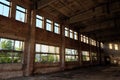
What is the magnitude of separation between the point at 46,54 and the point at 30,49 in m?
2.44

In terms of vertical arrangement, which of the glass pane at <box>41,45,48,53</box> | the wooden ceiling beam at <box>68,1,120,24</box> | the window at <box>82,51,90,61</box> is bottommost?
the window at <box>82,51,90,61</box>

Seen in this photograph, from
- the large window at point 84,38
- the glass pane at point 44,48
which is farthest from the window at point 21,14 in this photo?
the large window at point 84,38

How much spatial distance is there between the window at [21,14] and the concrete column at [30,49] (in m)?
0.72

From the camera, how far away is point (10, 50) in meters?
8.92

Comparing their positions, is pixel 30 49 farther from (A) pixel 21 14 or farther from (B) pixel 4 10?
(B) pixel 4 10

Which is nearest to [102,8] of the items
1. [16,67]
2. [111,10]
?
[111,10]

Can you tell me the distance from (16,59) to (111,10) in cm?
917

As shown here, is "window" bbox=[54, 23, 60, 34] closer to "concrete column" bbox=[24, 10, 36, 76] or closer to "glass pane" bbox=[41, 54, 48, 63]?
"glass pane" bbox=[41, 54, 48, 63]

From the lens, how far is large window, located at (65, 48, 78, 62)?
1533cm

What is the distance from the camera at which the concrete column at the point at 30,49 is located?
9820 mm

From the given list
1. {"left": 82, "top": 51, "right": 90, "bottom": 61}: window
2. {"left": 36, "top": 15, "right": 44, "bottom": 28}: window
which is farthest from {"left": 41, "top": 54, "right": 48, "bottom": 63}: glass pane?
{"left": 82, "top": 51, "right": 90, "bottom": 61}: window

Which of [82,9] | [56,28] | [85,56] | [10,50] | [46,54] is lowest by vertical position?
[85,56]

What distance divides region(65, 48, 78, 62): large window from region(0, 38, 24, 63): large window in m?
6.89

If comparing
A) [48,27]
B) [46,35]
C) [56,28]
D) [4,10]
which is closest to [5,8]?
[4,10]
